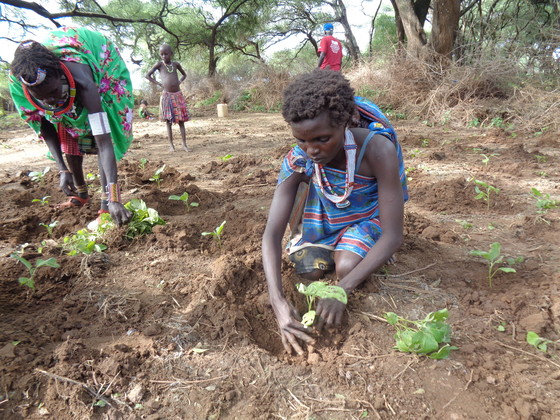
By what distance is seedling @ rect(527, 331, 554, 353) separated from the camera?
148cm

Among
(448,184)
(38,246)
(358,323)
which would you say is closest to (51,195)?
(38,246)

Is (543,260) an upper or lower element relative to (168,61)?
lower

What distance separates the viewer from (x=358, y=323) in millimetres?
1654

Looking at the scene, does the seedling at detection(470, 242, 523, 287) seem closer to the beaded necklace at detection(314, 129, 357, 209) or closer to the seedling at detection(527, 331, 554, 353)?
the seedling at detection(527, 331, 554, 353)

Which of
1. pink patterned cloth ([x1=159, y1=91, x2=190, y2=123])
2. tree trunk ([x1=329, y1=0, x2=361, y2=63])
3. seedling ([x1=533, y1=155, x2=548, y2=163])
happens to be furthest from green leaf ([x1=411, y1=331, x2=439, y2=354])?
tree trunk ([x1=329, y1=0, x2=361, y2=63])

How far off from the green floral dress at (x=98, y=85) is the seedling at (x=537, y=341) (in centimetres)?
285

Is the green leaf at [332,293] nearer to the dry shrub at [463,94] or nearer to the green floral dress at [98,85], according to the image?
the green floral dress at [98,85]

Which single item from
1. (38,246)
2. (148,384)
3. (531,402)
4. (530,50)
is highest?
(530,50)

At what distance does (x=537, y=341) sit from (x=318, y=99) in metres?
1.29

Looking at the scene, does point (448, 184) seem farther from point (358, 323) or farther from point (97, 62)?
point (97, 62)

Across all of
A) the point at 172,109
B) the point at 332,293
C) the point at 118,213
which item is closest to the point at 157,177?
the point at 118,213

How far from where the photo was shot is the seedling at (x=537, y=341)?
1.48 meters

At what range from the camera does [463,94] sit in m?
7.23

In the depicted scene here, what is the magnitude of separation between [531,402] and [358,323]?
2.14 ft
